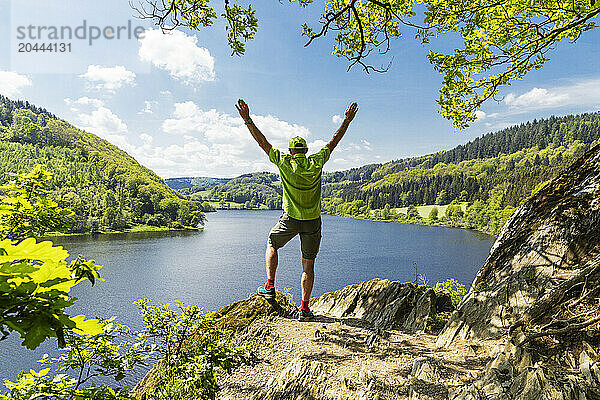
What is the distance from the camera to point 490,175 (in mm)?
133625

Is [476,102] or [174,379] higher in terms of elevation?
[476,102]

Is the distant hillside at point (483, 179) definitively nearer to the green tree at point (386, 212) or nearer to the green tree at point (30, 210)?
the green tree at point (386, 212)

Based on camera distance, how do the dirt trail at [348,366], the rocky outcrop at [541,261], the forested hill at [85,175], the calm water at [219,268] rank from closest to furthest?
the dirt trail at [348,366]
the rocky outcrop at [541,261]
the calm water at [219,268]
the forested hill at [85,175]

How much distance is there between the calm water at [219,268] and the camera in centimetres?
2806

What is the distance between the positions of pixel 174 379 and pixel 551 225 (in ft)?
15.3

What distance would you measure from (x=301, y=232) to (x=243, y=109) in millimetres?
1805

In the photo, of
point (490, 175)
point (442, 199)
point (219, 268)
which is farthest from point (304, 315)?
point (490, 175)

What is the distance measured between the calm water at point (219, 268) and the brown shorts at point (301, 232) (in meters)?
18.3

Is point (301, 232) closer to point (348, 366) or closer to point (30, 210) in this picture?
point (348, 366)

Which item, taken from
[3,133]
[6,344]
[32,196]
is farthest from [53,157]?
[32,196]

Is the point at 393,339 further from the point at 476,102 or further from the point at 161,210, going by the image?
the point at 161,210

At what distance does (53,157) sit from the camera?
12088 centimetres

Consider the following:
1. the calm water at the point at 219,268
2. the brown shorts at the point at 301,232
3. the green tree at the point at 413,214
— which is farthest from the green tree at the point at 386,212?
the brown shorts at the point at 301,232

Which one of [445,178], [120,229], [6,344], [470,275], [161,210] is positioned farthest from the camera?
[445,178]
